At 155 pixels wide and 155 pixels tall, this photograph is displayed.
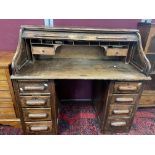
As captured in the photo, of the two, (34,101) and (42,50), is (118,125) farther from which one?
(42,50)

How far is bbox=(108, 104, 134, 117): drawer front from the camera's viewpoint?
5.04 feet

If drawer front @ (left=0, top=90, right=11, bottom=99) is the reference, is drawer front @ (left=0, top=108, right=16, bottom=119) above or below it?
below

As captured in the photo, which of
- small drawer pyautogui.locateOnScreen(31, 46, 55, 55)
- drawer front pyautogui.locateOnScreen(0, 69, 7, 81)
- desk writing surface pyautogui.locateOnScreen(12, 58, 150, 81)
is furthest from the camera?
small drawer pyautogui.locateOnScreen(31, 46, 55, 55)

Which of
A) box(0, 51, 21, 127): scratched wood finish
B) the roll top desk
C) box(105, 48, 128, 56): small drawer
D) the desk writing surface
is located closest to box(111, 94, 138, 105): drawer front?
the roll top desk

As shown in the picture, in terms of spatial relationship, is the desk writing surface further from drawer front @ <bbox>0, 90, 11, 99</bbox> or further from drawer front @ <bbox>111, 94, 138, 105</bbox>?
drawer front @ <bbox>0, 90, 11, 99</bbox>

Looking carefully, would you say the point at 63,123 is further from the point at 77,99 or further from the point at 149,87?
the point at 149,87

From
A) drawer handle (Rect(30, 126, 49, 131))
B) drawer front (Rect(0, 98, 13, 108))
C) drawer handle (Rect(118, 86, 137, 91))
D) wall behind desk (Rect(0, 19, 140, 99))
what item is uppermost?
wall behind desk (Rect(0, 19, 140, 99))

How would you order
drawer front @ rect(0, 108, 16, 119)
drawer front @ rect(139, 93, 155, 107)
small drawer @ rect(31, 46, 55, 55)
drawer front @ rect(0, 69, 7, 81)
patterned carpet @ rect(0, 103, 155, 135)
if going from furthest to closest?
drawer front @ rect(139, 93, 155, 107)
patterned carpet @ rect(0, 103, 155, 135)
drawer front @ rect(0, 108, 16, 119)
small drawer @ rect(31, 46, 55, 55)
drawer front @ rect(0, 69, 7, 81)

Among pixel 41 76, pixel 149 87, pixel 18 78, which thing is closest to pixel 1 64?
pixel 18 78

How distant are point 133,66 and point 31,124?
119 centimetres

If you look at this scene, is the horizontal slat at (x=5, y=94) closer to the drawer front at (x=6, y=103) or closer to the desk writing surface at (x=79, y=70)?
the drawer front at (x=6, y=103)

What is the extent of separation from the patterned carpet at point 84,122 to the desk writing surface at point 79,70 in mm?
765

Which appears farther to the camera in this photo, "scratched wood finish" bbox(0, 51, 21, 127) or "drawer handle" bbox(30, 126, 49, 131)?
"drawer handle" bbox(30, 126, 49, 131)

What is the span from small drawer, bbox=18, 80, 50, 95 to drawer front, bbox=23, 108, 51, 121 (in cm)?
20
